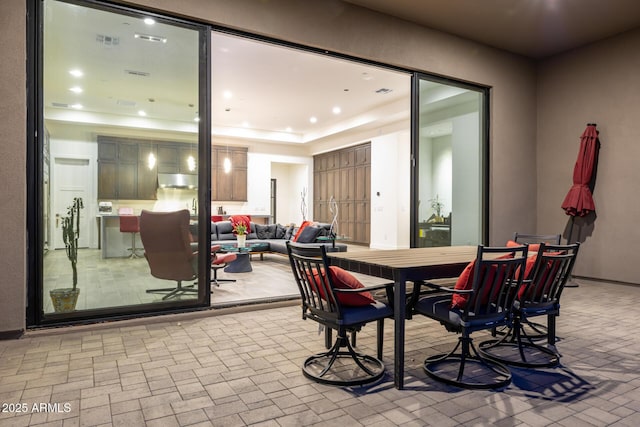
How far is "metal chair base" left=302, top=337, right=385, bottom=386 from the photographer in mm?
2493

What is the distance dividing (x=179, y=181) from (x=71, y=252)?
1.11 m

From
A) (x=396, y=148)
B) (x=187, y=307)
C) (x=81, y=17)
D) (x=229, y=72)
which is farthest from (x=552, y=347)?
(x=396, y=148)

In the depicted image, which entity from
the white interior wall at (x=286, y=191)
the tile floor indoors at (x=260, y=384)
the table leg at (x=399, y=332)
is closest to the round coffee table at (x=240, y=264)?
the tile floor indoors at (x=260, y=384)

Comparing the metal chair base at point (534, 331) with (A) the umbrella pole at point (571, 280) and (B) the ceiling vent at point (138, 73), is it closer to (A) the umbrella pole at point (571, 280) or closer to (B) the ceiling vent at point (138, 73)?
(A) the umbrella pole at point (571, 280)

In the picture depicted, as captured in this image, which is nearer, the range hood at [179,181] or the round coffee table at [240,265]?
the range hood at [179,181]

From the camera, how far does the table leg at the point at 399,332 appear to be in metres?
2.43

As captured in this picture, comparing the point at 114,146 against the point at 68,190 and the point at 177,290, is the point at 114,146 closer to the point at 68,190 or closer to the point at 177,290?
the point at 68,190

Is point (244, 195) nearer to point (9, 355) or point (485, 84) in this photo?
point (485, 84)

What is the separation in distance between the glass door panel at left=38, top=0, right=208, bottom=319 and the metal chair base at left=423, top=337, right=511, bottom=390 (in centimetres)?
238

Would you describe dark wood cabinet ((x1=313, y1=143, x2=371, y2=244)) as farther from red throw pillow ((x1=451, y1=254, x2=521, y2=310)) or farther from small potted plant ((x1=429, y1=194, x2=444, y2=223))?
red throw pillow ((x1=451, y1=254, x2=521, y2=310))

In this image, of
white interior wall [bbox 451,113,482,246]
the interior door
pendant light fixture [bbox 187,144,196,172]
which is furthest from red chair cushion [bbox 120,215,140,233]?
white interior wall [bbox 451,113,482,246]

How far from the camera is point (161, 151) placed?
392 cm

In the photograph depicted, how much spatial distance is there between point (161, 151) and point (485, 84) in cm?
462

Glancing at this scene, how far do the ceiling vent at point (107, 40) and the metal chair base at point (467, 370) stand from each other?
365 cm
